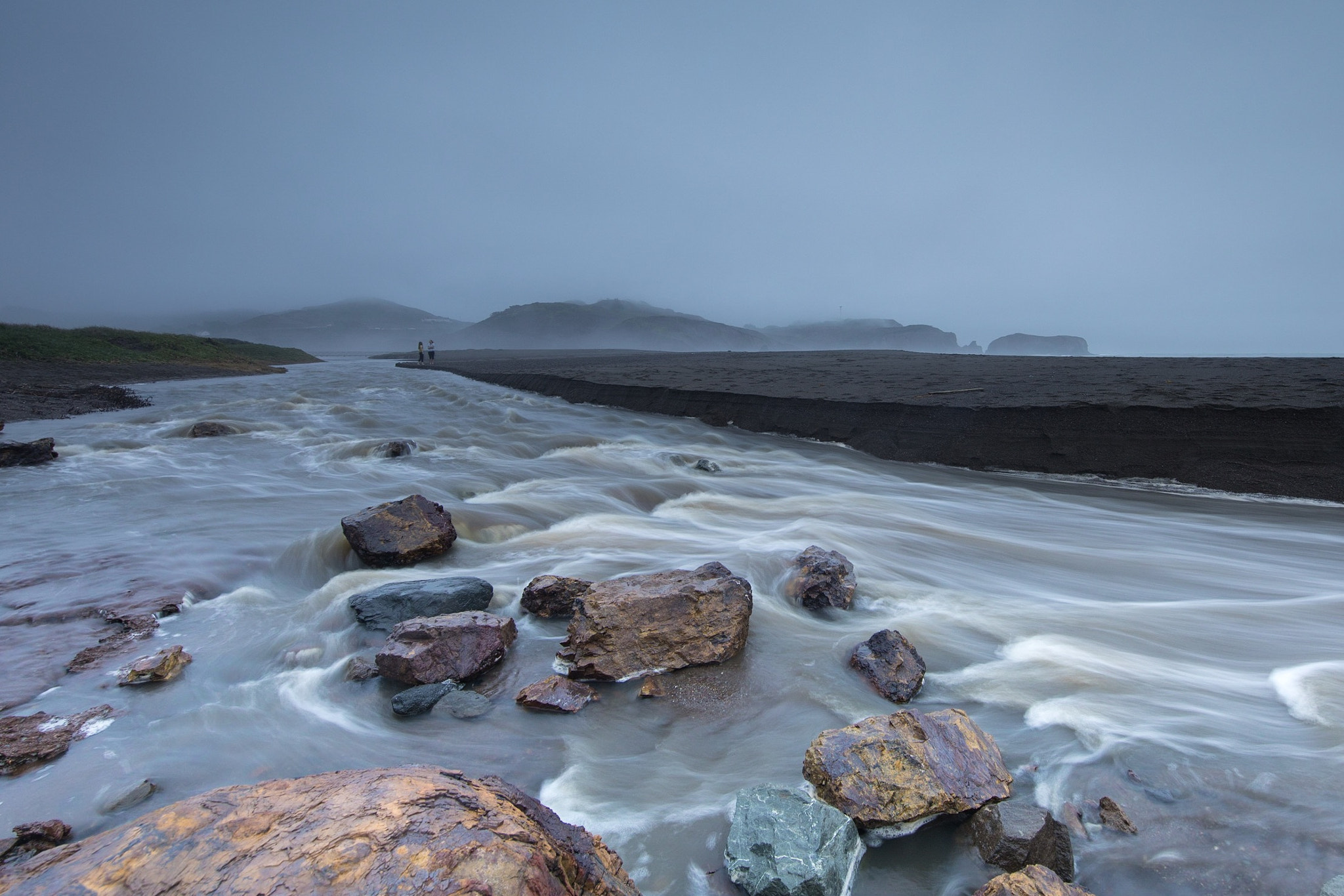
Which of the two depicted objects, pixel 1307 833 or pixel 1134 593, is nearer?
pixel 1307 833

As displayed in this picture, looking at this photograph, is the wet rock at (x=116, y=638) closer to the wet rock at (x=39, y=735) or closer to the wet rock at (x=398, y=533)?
the wet rock at (x=39, y=735)

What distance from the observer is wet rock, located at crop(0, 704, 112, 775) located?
9.32ft

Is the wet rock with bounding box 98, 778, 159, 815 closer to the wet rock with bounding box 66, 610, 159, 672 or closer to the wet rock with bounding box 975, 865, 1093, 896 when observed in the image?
the wet rock with bounding box 66, 610, 159, 672

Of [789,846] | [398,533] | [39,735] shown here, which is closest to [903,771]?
[789,846]

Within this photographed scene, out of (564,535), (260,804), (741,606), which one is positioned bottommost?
(564,535)

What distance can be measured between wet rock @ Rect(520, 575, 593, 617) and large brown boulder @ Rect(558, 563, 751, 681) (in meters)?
0.66

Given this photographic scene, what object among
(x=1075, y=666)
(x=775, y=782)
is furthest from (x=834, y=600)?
(x=775, y=782)

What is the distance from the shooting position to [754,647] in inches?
165

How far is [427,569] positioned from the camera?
18.2 ft

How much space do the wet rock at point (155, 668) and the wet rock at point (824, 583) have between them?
13.3ft

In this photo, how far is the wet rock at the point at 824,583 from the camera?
16.1 feet

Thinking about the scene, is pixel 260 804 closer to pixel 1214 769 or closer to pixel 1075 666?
pixel 1214 769

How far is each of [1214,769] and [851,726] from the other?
5.75 ft

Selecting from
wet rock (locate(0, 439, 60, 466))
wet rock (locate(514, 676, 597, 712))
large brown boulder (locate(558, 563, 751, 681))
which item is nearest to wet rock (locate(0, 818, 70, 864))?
wet rock (locate(514, 676, 597, 712))
